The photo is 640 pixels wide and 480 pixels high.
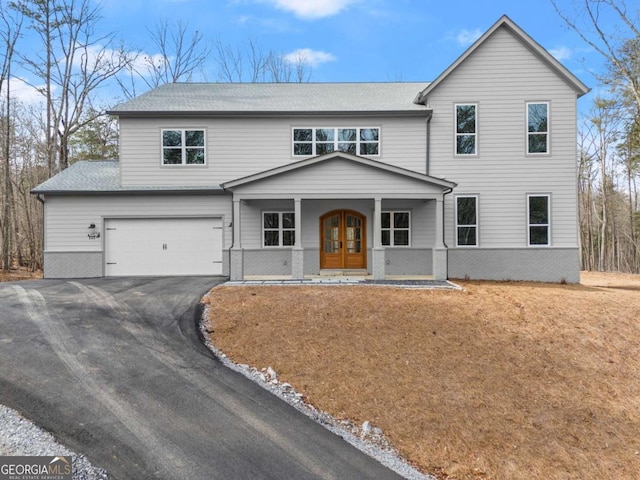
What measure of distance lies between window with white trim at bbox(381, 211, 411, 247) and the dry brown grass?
419cm

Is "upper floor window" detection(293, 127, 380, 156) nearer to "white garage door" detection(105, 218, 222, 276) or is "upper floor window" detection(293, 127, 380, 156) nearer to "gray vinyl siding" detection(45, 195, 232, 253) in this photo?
"gray vinyl siding" detection(45, 195, 232, 253)

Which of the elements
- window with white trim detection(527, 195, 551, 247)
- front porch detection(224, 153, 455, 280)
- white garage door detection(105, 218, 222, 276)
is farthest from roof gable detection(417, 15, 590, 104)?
white garage door detection(105, 218, 222, 276)

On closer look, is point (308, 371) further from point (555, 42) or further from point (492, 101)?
point (555, 42)

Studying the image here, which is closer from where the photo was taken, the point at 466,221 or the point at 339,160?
the point at 339,160

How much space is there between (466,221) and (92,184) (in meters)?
13.3

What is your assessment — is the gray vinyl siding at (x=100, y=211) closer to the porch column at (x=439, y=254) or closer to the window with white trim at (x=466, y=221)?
the porch column at (x=439, y=254)

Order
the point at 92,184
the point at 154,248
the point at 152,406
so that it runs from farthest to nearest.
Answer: the point at 92,184
the point at 154,248
the point at 152,406

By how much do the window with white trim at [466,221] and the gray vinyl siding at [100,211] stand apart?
8168 mm

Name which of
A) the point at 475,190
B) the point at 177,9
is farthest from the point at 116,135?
the point at 475,190

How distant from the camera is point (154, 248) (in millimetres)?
13141

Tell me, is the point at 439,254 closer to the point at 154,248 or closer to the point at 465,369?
the point at 465,369

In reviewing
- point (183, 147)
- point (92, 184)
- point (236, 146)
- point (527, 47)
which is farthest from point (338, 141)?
point (92, 184)

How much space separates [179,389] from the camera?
481 centimetres

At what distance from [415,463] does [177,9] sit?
94.0 ft
